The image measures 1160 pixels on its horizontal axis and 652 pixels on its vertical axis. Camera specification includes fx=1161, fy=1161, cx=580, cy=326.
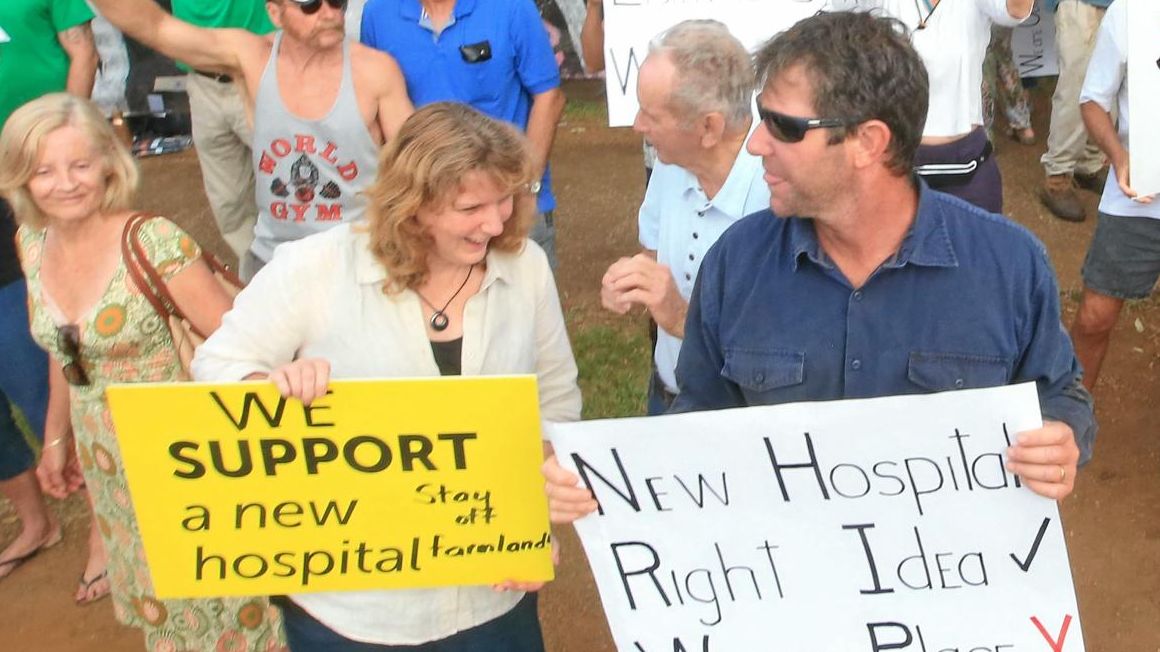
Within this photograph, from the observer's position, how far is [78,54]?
5039mm

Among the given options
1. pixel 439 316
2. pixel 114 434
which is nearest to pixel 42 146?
pixel 114 434

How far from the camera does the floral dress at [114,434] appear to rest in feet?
9.52

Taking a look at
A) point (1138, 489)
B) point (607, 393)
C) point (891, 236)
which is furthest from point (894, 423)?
point (607, 393)

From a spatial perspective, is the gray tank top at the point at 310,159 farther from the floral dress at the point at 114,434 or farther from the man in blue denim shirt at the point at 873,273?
the man in blue denim shirt at the point at 873,273

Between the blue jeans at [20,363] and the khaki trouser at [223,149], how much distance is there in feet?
4.29

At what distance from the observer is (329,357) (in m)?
2.37

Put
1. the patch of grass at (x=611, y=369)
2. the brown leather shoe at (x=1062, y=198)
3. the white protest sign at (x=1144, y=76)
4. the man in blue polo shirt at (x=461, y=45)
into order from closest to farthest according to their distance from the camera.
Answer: the white protest sign at (x=1144, y=76), the man in blue polo shirt at (x=461, y=45), the patch of grass at (x=611, y=369), the brown leather shoe at (x=1062, y=198)

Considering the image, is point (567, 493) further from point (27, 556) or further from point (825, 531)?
point (27, 556)

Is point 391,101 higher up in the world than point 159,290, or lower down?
higher up

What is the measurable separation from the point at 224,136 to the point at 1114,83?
3549mm

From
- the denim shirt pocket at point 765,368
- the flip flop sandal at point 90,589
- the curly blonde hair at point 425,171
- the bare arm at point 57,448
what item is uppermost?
the curly blonde hair at point 425,171

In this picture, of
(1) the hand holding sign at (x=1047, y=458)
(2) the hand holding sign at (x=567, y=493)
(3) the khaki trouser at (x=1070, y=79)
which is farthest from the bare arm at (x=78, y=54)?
(3) the khaki trouser at (x=1070, y=79)

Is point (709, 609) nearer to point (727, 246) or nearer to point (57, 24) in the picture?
point (727, 246)

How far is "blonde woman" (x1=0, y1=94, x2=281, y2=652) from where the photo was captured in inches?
115
